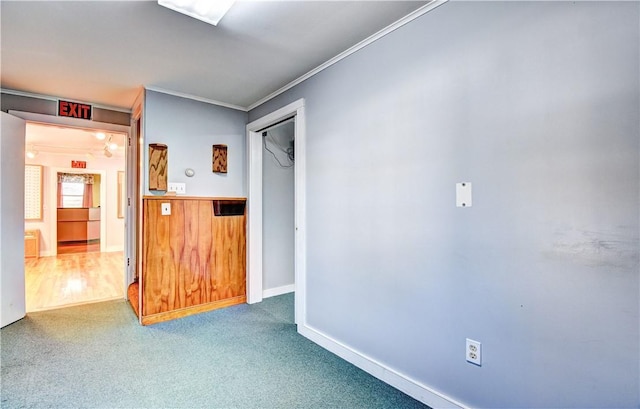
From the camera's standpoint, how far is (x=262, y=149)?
356 centimetres

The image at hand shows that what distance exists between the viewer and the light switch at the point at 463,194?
1529 millimetres

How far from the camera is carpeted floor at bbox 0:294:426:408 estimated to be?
68.7 inches

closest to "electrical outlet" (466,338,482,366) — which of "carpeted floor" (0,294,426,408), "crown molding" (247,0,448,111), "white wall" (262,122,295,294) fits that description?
"carpeted floor" (0,294,426,408)

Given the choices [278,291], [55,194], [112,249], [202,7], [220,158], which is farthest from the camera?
[112,249]

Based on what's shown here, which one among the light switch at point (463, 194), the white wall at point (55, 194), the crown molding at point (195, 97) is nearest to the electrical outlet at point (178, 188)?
the crown molding at point (195, 97)

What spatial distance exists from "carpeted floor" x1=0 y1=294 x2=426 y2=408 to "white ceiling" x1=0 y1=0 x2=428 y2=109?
7.48 ft

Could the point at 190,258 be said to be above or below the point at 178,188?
below

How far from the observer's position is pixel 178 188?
306cm

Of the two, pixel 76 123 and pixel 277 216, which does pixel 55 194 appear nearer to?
pixel 76 123

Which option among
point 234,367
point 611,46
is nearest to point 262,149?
point 234,367

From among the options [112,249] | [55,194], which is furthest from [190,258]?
[55,194]

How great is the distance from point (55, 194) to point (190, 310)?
5.80 metres

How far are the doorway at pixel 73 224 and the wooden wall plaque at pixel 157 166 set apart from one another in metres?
1.11

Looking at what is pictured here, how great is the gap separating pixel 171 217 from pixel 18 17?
178cm
